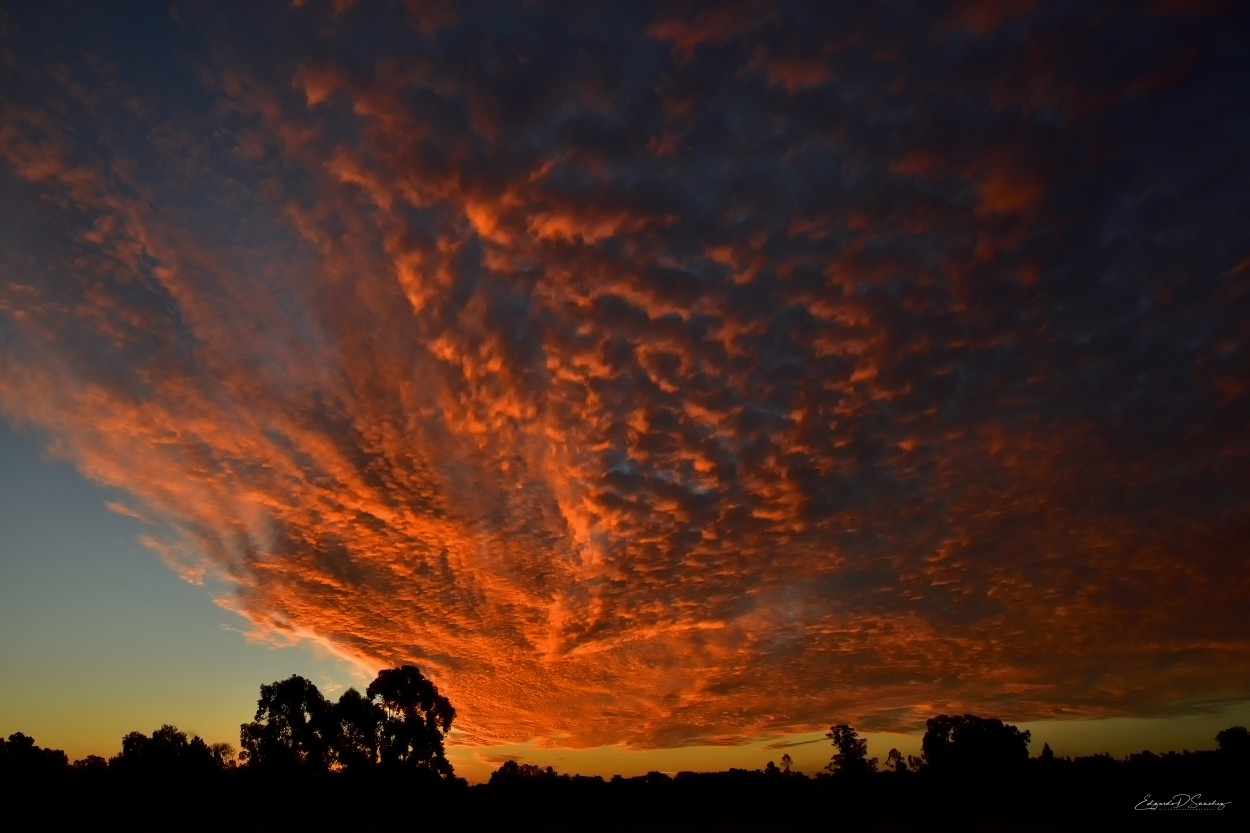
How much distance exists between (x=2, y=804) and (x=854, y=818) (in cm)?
3963

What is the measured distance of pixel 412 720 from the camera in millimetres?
65562

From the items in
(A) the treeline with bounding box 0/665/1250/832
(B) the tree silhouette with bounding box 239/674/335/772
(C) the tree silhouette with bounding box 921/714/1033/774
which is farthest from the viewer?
(C) the tree silhouette with bounding box 921/714/1033/774

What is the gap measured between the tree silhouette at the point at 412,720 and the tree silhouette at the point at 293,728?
5.63m

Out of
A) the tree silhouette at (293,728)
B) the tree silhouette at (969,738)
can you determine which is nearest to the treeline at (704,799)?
the tree silhouette at (293,728)

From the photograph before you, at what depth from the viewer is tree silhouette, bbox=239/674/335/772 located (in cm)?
6338

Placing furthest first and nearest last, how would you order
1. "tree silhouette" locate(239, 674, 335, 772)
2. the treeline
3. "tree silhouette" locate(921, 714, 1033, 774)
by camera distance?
"tree silhouette" locate(921, 714, 1033, 774) < "tree silhouette" locate(239, 674, 335, 772) < the treeline

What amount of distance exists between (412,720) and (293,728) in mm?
12474

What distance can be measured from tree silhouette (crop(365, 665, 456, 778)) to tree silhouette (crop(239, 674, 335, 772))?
18.5 ft

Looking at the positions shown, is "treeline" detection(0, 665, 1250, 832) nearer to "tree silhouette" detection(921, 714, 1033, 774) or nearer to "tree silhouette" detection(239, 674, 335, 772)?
"tree silhouette" detection(239, 674, 335, 772)

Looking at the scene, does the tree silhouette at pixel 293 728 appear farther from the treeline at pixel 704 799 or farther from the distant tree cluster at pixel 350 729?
the treeline at pixel 704 799

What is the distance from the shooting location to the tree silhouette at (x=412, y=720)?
6438 cm

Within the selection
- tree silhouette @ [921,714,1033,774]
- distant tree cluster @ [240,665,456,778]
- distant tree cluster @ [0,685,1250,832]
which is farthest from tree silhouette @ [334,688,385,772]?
tree silhouette @ [921,714,1033,774]

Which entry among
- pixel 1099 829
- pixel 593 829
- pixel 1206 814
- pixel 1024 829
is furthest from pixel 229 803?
pixel 1206 814

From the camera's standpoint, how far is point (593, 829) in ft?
91.7
